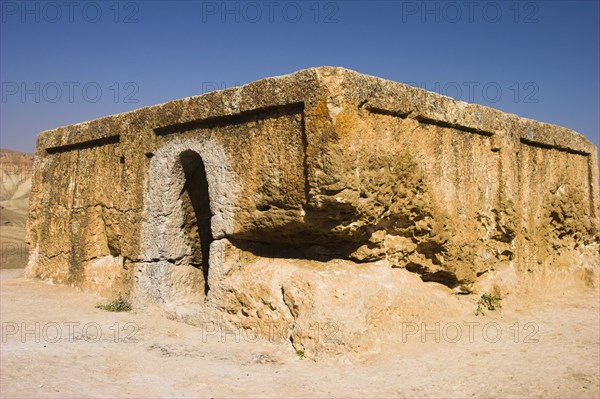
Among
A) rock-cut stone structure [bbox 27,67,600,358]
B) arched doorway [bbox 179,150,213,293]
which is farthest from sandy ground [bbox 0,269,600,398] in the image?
arched doorway [bbox 179,150,213,293]

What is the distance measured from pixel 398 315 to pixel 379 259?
23.8 inches

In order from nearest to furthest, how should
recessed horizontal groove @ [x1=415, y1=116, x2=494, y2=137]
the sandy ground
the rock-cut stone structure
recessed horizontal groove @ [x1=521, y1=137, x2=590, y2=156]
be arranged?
1. the sandy ground
2. the rock-cut stone structure
3. recessed horizontal groove @ [x1=415, y1=116, x2=494, y2=137]
4. recessed horizontal groove @ [x1=521, y1=137, x2=590, y2=156]

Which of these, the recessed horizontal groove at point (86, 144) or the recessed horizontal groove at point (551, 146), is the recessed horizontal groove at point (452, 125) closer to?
the recessed horizontal groove at point (551, 146)

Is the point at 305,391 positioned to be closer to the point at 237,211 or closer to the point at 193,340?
the point at 193,340

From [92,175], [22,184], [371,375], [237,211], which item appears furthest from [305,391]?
[22,184]

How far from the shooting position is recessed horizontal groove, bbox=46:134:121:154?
7.92 meters

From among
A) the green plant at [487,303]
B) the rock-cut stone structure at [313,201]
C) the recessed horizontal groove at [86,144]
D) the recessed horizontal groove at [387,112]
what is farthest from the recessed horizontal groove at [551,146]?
the recessed horizontal groove at [86,144]

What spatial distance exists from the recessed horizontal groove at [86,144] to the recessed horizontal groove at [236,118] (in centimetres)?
114

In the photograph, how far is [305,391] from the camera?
178 inches

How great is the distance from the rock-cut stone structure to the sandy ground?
14.1 inches

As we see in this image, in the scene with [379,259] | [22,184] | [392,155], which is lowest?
[379,259]

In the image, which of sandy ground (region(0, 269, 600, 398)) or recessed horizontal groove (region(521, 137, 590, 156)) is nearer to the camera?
sandy ground (region(0, 269, 600, 398))

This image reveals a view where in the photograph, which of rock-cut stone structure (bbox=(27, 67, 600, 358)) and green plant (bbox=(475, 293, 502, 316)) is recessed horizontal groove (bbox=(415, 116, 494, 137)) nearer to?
rock-cut stone structure (bbox=(27, 67, 600, 358))

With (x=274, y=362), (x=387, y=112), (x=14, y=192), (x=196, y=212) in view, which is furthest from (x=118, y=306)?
(x=14, y=192)
